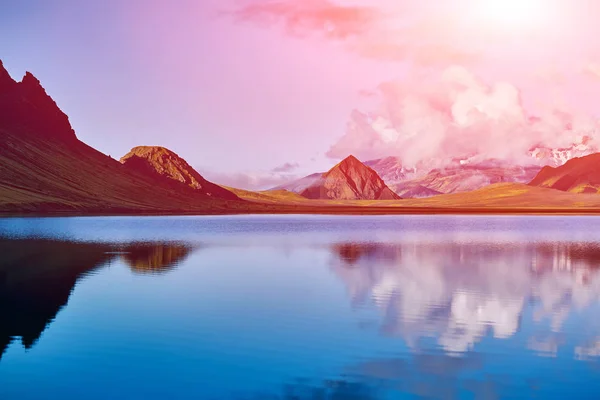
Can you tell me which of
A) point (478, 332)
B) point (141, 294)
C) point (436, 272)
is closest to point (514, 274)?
point (436, 272)

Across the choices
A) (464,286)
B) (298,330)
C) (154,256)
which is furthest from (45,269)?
(464,286)

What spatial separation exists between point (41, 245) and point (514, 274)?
62.4m

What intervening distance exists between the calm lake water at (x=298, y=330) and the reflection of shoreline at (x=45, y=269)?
19cm

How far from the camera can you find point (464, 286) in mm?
49844

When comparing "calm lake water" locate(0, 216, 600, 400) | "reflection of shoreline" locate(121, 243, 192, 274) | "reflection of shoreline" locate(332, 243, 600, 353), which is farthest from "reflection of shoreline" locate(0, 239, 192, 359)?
"reflection of shoreline" locate(332, 243, 600, 353)

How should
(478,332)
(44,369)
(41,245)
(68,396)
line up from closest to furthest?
1. (68,396)
2. (44,369)
3. (478,332)
4. (41,245)

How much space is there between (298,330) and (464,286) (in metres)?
21.4

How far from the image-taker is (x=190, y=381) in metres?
23.6

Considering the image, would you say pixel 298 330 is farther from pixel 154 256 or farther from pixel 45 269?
pixel 154 256

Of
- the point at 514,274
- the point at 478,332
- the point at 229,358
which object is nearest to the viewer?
the point at 229,358

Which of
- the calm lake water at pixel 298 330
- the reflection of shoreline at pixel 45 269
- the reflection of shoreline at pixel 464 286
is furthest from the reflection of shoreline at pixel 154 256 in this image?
the reflection of shoreline at pixel 464 286

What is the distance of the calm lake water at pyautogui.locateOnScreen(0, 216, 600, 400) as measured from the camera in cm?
2325

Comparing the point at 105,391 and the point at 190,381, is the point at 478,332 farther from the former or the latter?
the point at 105,391

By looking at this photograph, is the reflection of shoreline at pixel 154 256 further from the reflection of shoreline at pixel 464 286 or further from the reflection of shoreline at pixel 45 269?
the reflection of shoreline at pixel 464 286
